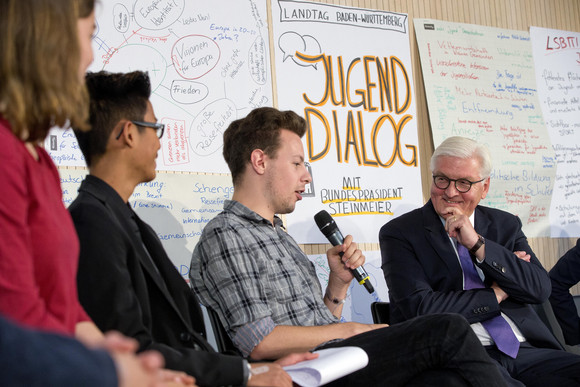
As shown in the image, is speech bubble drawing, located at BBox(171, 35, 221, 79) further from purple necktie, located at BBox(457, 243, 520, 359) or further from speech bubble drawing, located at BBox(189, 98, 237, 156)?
purple necktie, located at BBox(457, 243, 520, 359)

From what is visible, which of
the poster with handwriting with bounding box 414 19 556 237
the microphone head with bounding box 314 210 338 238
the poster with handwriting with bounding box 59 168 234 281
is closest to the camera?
the microphone head with bounding box 314 210 338 238

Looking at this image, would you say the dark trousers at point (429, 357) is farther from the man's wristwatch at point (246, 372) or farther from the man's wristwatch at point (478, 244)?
the man's wristwatch at point (478, 244)

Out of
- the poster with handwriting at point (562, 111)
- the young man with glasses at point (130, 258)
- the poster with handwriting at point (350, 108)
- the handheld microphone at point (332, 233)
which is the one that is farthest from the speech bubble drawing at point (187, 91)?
the poster with handwriting at point (562, 111)

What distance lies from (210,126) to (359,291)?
4.10 feet

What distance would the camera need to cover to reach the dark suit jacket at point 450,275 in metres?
2.58

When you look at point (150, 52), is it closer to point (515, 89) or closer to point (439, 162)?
point (439, 162)

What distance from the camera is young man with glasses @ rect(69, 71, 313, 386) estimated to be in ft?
4.97

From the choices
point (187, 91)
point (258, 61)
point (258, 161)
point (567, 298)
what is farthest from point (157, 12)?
point (567, 298)

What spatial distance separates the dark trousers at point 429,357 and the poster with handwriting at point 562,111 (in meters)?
2.86

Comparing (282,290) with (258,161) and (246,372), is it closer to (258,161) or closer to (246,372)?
(258,161)

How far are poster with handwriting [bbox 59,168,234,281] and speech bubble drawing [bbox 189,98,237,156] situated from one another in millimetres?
151

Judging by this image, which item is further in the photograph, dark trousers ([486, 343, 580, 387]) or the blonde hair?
dark trousers ([486, 343, 580, 387])

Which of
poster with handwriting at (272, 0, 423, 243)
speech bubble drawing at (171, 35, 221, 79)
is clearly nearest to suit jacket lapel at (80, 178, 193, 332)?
speech bubble drawing at (171, 35, 221, 79)

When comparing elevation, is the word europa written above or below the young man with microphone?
above
